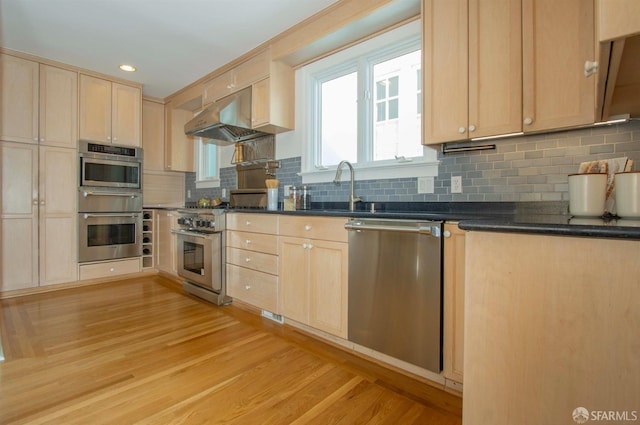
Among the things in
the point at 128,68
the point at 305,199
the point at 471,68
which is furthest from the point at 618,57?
the point at 128,68

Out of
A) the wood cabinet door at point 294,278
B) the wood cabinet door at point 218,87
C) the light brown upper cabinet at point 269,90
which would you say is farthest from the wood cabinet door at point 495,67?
the wood cabinet door at point 218,87

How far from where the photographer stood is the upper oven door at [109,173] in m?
3.76

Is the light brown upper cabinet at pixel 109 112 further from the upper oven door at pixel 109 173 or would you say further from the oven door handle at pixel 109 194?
the oven door handle at pixel 109 194

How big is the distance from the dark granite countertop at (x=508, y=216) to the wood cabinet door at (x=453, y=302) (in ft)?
0.39

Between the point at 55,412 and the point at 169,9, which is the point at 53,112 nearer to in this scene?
the point at 169,9

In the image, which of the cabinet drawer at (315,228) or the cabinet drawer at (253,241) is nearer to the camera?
the cabinet drawer at (315,228)

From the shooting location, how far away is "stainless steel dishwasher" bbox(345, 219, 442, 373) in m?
1.60

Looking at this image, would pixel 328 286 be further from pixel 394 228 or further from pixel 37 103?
pixel 37 103

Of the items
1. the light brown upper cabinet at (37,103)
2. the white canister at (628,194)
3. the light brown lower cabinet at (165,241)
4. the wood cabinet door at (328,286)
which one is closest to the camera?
the white canister at (628,194)

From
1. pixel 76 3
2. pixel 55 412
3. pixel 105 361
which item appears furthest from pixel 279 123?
pixel 55 412

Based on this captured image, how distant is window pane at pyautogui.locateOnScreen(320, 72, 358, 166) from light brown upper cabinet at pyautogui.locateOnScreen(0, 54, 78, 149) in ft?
9.93

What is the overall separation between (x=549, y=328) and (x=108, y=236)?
14.8 ft

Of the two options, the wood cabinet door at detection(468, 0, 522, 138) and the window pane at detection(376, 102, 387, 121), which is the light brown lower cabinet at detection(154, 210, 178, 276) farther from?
the wood cabinet door at detection(468, 0, 522, 138)

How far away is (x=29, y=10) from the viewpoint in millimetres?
2551
